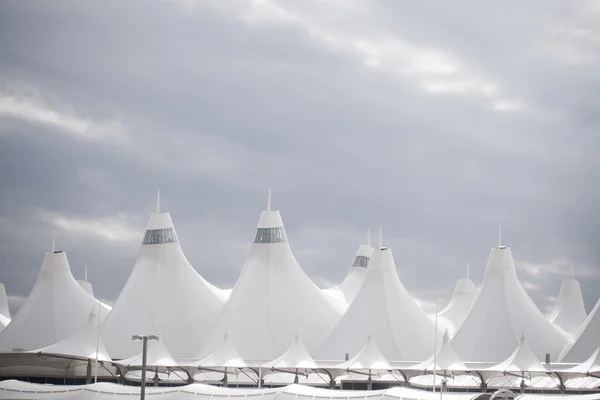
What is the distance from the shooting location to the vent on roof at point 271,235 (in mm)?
75312

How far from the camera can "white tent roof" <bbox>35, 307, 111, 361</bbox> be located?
6506cm

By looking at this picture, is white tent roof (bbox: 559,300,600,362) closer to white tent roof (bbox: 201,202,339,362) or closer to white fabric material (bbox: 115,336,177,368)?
white tent roof (bbox: 201,202,339,362)

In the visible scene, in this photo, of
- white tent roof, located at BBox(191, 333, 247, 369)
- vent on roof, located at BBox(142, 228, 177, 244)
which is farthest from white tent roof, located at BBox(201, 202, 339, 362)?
vent on roof, located at BBox(142, 228, 177, 244)

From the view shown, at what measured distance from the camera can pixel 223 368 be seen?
67500mm

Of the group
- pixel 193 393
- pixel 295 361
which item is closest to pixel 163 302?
pixel 295 361

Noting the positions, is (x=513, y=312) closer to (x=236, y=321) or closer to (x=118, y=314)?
(x=236, y=321)

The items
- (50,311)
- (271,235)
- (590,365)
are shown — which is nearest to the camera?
(590,365)

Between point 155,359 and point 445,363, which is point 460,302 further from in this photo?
point 155,359

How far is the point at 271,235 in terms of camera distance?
75.5 metres

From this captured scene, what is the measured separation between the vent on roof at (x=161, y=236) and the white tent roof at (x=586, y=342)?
26842 millimetres

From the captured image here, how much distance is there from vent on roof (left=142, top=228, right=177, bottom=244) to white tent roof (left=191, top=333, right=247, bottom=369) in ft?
42.8

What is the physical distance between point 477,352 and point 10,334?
30.8 meters

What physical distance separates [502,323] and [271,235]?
1613cm

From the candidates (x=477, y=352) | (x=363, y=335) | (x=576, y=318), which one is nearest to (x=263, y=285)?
(x=363, y=335)
